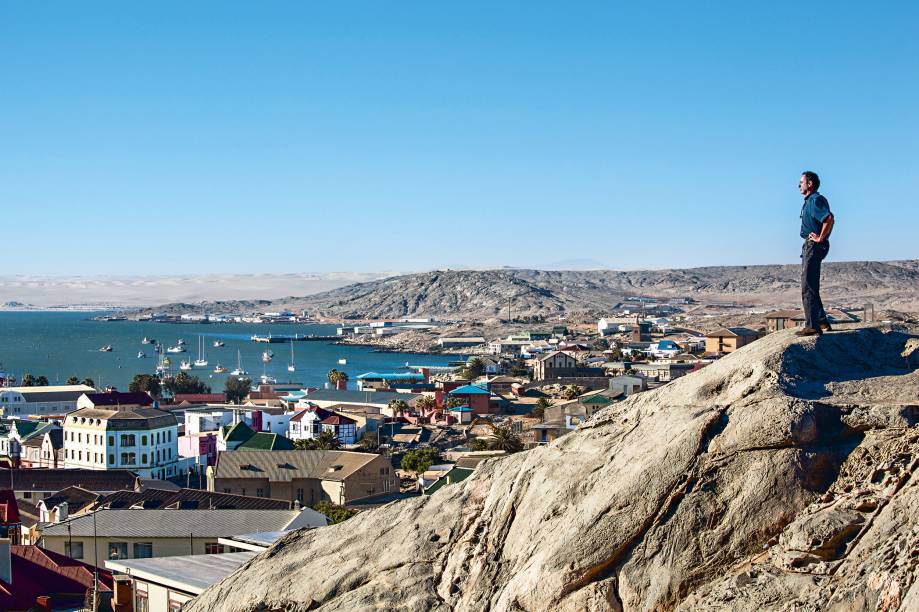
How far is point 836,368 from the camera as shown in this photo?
862 cm

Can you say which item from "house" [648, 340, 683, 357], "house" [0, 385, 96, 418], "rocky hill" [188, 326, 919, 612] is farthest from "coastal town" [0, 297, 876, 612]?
"house" [648, 340, 683, 357]

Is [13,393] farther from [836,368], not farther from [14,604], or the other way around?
[836,368]

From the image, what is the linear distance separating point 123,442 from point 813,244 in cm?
4361

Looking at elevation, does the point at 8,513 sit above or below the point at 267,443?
above

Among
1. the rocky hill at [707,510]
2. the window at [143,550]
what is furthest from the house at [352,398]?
the rocky hill at [707,510]

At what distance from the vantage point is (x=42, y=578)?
69.7ft

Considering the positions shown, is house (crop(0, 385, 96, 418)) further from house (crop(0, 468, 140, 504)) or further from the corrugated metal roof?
the corrugated metal roof

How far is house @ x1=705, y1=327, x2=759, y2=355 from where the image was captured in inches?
3856

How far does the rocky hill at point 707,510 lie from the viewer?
689 cm

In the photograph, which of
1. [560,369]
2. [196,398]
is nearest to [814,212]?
[196,398]

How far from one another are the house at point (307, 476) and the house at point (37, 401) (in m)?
35.8

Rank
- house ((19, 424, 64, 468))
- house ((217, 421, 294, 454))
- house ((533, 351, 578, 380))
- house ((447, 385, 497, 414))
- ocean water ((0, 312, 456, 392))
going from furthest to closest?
1. ocean water ((0, 312, 456, 392))
2. house ((533, 351, 578, 380))
3. house ((447, 385, 497, 414))
4. house ((19, 424, 64, 468))
5. house ((217, 421, 294, 454))

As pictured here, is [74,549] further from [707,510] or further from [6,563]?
[707,510]

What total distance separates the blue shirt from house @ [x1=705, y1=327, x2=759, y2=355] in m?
88.9
